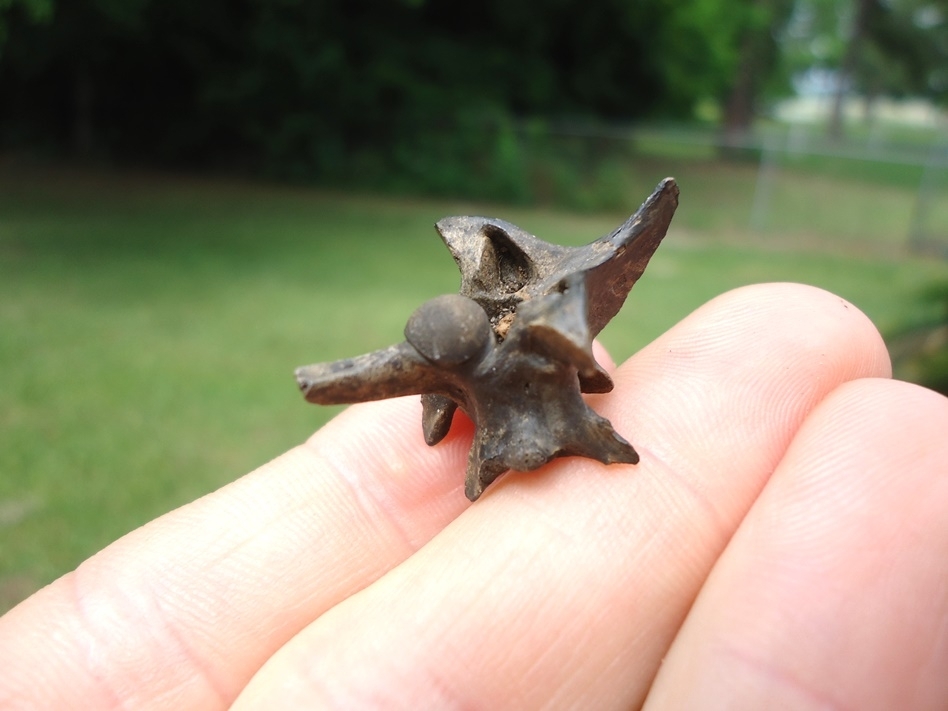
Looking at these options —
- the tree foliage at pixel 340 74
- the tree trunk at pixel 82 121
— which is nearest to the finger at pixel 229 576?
the tree foliage at pixel 340 74

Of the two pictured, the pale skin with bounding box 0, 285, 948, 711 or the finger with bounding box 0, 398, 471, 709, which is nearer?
the pale skin with bounding box 0, 285, 948, 711

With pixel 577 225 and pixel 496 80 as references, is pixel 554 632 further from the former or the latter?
pixel 496 80

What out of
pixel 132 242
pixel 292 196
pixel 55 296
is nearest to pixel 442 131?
pixel 292 196

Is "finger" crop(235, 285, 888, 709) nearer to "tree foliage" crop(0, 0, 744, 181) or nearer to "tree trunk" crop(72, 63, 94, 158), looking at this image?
"tree foliage" crop(0, 0, 744, 181)

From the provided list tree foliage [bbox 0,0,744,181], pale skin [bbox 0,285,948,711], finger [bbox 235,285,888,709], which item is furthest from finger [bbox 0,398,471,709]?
tree foliage [bbox 0,0,744,181]

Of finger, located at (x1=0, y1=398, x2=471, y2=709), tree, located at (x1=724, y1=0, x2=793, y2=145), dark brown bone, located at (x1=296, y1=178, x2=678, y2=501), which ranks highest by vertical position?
tree, located at (x1=724, y1=0, x2=793, y2=145)
